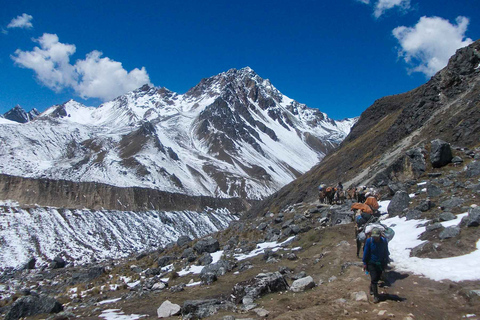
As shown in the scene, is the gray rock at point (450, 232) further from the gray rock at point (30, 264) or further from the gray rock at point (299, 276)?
the gray rock at point (30, 264)

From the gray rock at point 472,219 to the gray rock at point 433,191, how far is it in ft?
16.1

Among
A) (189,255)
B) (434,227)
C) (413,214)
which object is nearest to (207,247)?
(189,255)

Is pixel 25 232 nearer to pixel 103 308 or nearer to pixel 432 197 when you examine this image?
pixel 103 308

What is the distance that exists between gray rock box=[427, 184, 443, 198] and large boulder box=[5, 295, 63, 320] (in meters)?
19.0

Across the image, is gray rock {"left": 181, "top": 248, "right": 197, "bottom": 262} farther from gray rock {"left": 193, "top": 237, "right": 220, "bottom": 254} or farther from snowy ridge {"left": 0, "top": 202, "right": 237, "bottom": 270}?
snowy ridge {"left": 0, "top": 202, "right": 237, "bottom": 270}

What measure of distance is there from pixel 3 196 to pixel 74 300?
75512 mm

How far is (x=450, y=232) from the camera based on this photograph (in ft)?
36.8

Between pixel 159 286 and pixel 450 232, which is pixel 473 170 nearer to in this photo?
pixel 450 232

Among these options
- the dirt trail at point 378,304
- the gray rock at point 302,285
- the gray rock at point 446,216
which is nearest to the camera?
the dirt trail at point 378,304

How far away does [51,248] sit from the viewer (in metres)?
57.7

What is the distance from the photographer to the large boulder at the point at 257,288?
34.5 feet

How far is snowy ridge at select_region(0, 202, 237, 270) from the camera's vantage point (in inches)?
2181

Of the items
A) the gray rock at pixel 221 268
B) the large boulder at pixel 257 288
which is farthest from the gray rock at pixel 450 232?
the gray rock at pixel 221 268

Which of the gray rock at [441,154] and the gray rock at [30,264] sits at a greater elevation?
the gray rock at [441,154]
